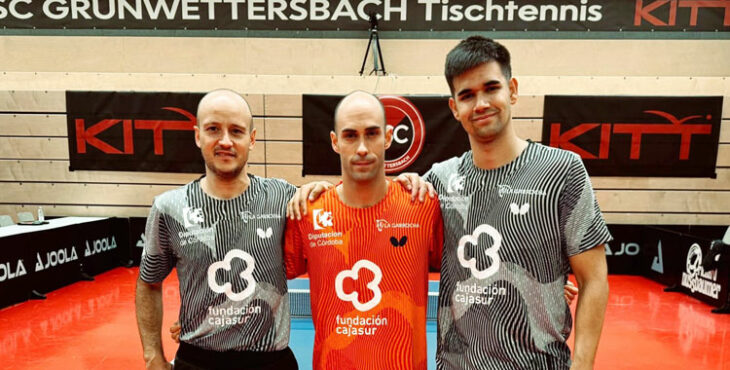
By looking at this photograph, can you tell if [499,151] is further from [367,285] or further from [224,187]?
[224,187]

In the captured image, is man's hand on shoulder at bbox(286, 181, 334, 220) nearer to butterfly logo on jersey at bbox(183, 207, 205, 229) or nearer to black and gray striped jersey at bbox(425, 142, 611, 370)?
butterfly logo on jersey at bbox(183, 207, 205, 229)

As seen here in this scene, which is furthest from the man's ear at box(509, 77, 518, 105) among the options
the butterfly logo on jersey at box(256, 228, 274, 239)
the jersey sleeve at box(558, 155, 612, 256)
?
the butterfly logo on jersey at box(256, 228, 274, 239)

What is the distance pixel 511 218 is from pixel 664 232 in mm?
6441

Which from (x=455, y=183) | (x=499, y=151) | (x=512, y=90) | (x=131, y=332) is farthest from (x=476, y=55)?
(x=131, y=332)

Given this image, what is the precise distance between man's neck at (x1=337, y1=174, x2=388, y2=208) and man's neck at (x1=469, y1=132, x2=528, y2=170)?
17.9 inches

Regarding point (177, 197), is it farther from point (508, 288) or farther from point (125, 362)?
point (125, 362)

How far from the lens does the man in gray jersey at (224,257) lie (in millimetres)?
1861

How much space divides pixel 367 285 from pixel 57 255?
6.17 meters

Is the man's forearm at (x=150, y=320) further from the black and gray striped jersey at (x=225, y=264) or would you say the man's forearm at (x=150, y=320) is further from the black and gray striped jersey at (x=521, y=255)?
the black and gray striped jersey at (x=521, y=255)

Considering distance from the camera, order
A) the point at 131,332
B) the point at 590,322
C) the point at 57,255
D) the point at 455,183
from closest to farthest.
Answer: the point at 590,322 < the point at 455,183 < the point at 131,332 < the point at 57,255

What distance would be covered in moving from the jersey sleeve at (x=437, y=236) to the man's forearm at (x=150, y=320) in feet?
4.44

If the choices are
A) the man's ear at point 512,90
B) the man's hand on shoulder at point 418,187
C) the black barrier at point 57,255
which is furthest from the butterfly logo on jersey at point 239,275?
the black barrier at point 57,255

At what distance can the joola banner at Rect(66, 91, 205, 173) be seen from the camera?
7270 mm

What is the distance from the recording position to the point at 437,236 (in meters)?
1.96
